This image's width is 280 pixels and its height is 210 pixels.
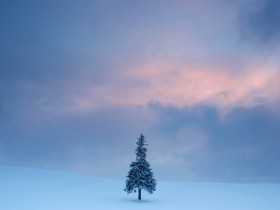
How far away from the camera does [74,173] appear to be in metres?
95.9

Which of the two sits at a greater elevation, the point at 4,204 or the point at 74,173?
the point at 74,173

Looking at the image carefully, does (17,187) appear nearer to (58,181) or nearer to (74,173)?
(58,181)

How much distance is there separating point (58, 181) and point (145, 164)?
26140mm

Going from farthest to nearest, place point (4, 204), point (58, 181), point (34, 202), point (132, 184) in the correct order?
point (58, 181), point (132, 184), point (34, 202), point (4, 204)

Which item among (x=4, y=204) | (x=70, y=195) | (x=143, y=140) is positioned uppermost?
(x=143, y=140)

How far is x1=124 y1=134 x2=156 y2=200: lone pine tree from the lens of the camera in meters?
56.9

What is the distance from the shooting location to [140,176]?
57.0 meters

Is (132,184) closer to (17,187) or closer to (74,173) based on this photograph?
(17,187)

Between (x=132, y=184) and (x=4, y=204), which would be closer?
(x=4, y=204)

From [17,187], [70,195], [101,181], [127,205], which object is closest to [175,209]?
[127,205]

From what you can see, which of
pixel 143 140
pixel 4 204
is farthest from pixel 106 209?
pixel 143 140

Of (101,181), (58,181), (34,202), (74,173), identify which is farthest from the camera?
(74,173)

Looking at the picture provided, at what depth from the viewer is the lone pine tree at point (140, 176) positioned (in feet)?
187

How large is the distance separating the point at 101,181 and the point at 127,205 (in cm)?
3854
